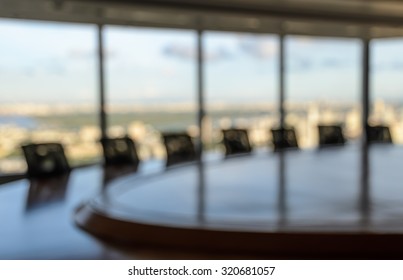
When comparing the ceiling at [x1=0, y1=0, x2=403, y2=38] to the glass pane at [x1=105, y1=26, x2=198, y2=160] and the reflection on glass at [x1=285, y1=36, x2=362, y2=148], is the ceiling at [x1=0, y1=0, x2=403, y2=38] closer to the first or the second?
the glass pane at [x1=105, y1=26, x2=198, y2=160]

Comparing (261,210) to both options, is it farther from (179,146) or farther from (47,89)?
(47,89)

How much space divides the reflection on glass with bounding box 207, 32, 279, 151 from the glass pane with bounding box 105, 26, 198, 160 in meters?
0.31

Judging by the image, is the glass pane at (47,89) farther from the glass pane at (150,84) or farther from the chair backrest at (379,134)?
the chair backrest at (379,134)

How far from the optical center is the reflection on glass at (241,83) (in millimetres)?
7719

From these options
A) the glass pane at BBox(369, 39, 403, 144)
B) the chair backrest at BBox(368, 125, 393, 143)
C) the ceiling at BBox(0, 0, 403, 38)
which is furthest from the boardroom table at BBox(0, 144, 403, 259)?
the glass pane at BBox(369, 39, 403, 144)

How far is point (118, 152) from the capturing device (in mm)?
4164

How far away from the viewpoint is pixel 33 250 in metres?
1.62

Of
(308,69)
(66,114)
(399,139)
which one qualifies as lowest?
(399,139)

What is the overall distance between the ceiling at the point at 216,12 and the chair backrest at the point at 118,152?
5.08ft

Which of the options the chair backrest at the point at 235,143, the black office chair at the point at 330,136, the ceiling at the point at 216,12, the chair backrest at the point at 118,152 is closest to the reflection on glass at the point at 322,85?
the ceiling at the point at 216,12

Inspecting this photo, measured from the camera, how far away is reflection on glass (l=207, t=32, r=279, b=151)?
25.3 ft
